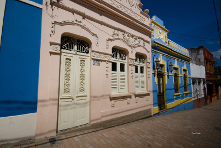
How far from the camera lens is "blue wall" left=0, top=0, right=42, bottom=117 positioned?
109 inches

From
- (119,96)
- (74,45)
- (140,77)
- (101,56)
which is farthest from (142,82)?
(74,45)

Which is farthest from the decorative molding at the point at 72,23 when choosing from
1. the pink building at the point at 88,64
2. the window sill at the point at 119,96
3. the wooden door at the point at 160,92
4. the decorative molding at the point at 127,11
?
the wooden door at the point at 160,92

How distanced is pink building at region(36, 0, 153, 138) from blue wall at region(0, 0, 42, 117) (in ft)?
0.61

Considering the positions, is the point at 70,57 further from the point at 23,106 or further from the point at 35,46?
the point at 23,106

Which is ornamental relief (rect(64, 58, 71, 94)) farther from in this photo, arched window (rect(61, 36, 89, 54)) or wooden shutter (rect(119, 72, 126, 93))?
wooden shutter (rect(119, 72, 126, 93))

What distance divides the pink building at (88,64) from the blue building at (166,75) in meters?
1.47

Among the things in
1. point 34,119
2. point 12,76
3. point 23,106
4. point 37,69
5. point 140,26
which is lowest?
point 34,119

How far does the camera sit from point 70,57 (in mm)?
3908

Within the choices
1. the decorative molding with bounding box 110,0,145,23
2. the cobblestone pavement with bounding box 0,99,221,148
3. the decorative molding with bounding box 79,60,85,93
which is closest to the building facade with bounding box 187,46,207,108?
the decorative molding with bounding box 110,0,145,23

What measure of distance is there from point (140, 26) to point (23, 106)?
636 cm

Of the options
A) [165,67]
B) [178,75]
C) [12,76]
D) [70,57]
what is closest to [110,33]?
[70,57]

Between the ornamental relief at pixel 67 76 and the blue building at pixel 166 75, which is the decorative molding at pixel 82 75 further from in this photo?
the blue building at pixel 166 75

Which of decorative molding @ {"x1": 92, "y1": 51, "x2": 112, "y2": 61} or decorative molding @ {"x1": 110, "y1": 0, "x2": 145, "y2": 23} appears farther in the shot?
decorative molding @ {"x1": 110, "y1": 0, "x2": 145, "y2": 23}

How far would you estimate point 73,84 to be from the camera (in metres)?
3.86
